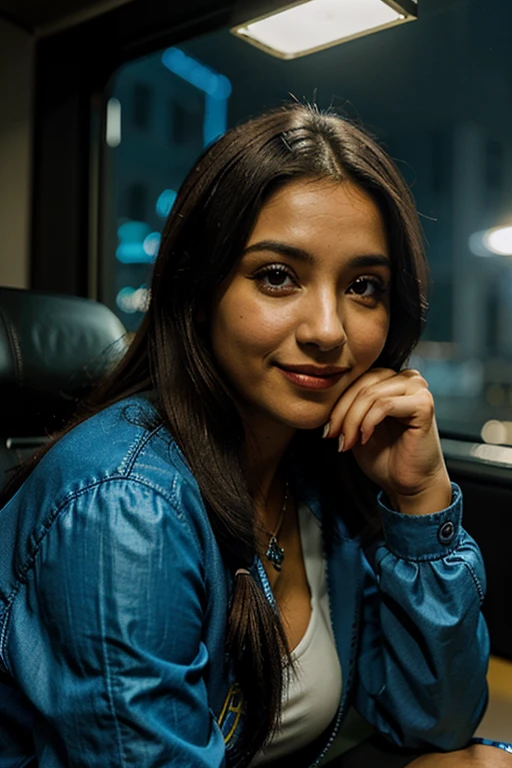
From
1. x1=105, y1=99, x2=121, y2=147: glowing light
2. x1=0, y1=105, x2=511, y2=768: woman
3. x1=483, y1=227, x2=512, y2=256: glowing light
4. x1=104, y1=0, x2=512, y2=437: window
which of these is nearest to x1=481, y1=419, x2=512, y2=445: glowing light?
x1=104, y1=0, x2=512, y2=437: window

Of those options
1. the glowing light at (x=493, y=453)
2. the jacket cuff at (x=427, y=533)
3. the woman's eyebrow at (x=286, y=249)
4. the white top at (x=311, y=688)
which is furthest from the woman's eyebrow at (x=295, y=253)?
the glowing light at (x=493, y=453)

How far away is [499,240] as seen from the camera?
5.29 ft

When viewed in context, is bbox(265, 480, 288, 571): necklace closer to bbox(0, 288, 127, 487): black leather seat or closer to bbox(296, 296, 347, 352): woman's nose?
bbox(296, 296, 347, 352): woman's nose

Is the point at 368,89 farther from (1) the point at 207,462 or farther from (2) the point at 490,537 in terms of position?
(1) the point at 207,462

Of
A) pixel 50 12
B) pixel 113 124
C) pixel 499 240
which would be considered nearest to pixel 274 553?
pixel 499 240

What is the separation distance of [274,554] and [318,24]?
4.42ft

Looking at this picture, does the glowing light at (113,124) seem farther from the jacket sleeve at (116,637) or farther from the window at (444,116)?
the jacket sleeve at (116,637)

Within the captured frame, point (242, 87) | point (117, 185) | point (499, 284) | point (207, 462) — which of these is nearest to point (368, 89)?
point (242, 87)

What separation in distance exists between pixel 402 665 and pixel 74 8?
2.18m

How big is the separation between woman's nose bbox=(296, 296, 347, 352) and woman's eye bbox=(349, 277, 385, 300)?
59 millimetres

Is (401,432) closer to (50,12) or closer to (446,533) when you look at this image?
(446,533)

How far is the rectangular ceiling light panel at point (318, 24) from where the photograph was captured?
5.18 ft

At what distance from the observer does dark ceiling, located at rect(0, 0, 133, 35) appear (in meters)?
2.14

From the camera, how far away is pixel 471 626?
3.12ft
